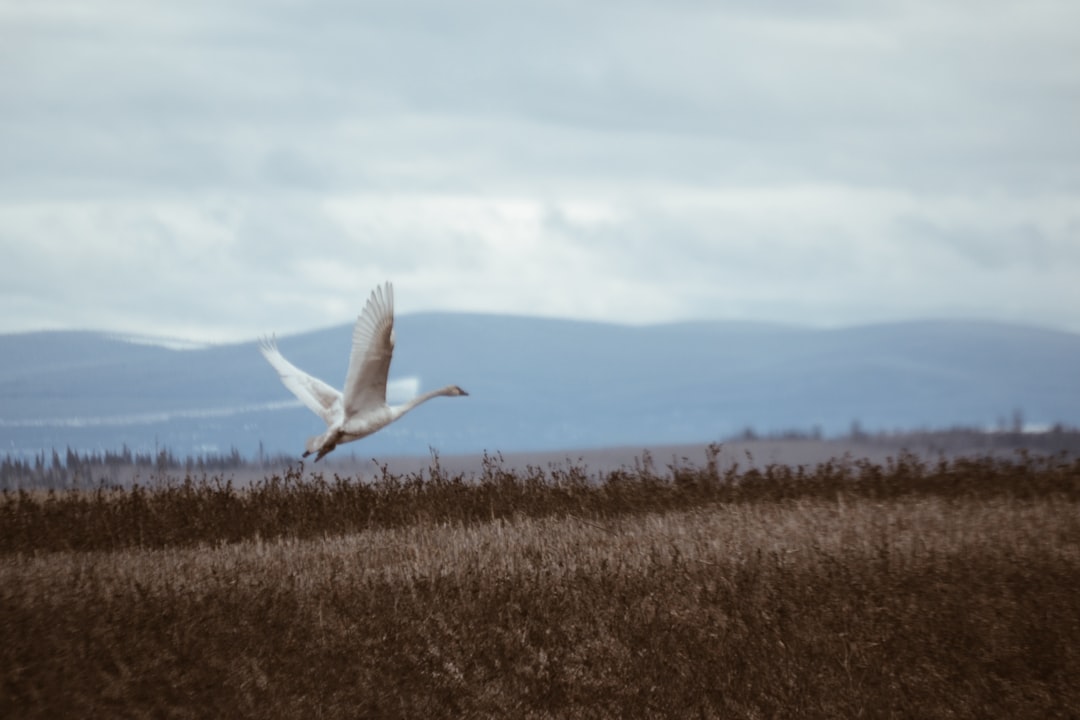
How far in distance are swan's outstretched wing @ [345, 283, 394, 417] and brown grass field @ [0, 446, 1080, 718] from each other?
157cm

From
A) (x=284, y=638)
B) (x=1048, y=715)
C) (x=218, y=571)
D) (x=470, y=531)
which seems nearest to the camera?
(x=1048, y=715)

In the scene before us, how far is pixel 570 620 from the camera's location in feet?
31.9

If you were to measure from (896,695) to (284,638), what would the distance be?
12.6ft

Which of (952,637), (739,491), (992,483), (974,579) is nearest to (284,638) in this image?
(952,637)

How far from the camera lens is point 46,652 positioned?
340 inches

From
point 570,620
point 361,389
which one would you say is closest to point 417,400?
point 361,389

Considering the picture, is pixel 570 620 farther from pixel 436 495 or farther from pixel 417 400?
pixel 436 495

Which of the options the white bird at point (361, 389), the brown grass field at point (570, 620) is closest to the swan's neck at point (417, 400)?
the white bird at point (361, 389)

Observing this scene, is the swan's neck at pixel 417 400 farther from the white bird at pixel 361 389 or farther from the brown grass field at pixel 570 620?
the brown grass field at pixel 570 620

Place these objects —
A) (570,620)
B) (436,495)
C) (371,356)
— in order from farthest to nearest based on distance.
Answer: (436,495), (371,356), (570,620)

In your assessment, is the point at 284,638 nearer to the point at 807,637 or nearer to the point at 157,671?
the point at 157,671

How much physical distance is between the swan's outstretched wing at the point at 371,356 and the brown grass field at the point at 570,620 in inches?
61.7

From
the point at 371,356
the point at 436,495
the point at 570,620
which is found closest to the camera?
the point at 570,620

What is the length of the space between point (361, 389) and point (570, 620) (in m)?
7.11
